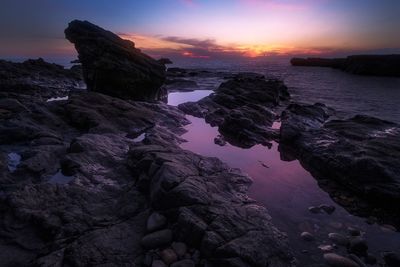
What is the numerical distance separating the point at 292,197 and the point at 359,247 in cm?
305

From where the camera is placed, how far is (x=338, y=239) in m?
7.35

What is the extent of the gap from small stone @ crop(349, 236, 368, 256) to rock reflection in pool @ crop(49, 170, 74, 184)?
8.26m

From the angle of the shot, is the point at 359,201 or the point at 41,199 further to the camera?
the point at 359,201

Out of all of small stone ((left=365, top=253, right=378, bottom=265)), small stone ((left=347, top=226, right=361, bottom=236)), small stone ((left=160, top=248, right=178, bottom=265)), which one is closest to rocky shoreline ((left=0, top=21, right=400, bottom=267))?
small stone ((left=160, top=248, right=178, bottom=265))

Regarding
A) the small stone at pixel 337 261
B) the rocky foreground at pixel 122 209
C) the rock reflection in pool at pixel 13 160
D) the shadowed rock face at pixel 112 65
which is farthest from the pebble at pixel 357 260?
the shadowed rock face at pixel 112 65

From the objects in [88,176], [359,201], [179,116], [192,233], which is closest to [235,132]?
[179,116]

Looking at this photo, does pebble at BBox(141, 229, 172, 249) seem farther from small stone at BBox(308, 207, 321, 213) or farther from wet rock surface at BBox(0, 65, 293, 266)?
small stone at BBox(308, 207, 321, 213)

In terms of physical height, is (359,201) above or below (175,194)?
below

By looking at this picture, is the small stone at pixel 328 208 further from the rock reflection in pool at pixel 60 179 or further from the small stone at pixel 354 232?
the rock reflection in pool at pixel 60 179

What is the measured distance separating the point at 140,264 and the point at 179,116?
15982 millimetres

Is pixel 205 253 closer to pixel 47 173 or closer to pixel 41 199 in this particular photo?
pixel 41 199

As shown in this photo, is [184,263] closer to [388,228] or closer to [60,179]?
[60,179]

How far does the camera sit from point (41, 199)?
24.8 ft

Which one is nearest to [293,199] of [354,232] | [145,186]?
[354,232]
